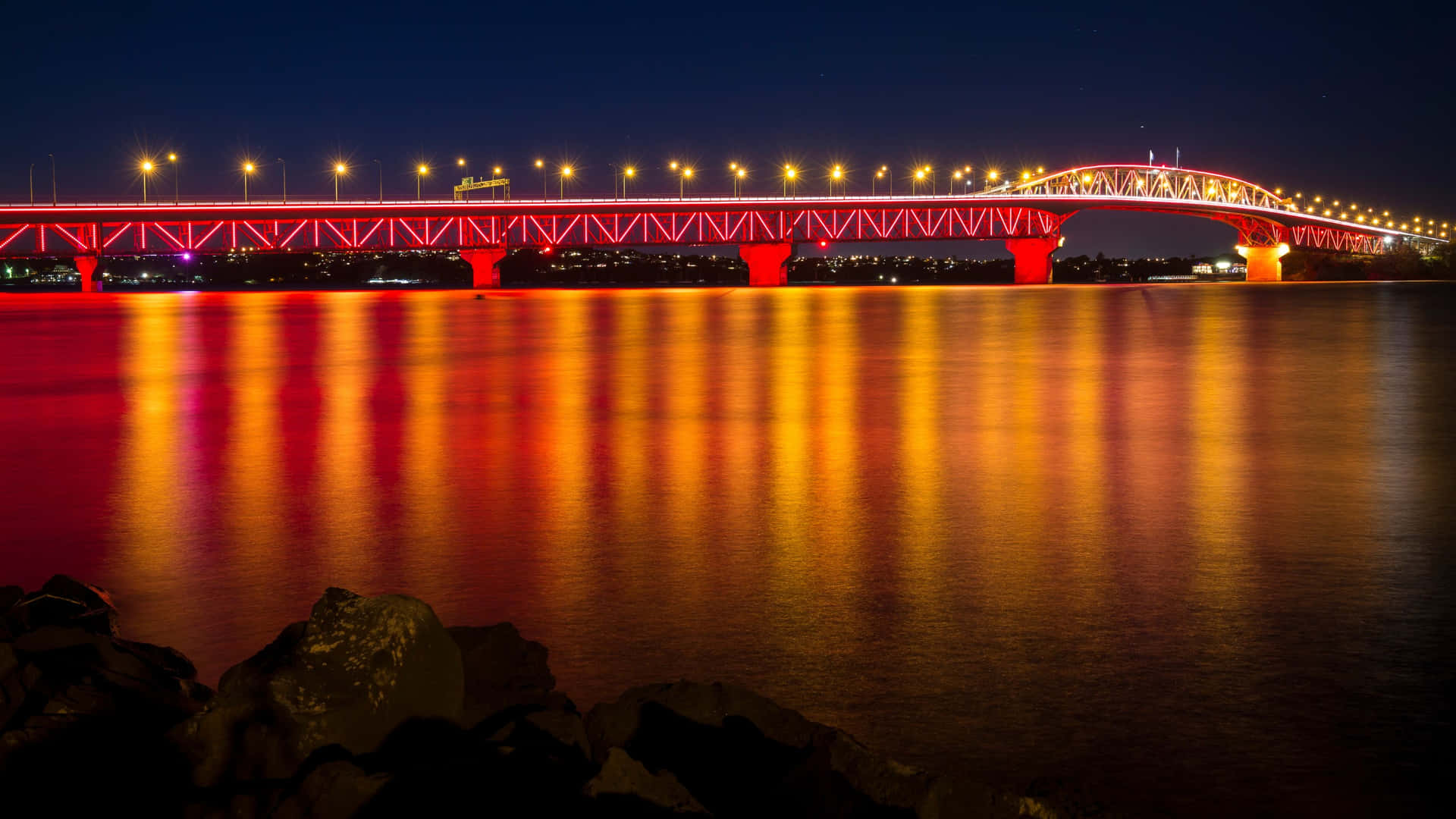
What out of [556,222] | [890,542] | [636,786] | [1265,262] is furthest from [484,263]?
[636,786]

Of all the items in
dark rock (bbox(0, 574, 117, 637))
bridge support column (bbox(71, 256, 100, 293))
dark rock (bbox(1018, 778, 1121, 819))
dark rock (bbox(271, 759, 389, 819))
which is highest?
bridge support column (bbox(71, 256, 100, 293))

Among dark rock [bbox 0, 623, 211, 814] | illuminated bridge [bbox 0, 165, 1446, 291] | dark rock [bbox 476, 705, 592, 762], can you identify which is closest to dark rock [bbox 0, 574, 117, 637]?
dark rock [bbox 0, 623, 211, 814]

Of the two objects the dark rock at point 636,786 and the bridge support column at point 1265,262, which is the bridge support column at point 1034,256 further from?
the dark rock at point 636,786

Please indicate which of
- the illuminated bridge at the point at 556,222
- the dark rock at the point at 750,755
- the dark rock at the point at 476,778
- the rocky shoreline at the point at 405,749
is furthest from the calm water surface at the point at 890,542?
the illuminated bridge at the point at 556,222

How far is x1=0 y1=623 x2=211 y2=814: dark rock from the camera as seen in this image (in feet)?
12.8

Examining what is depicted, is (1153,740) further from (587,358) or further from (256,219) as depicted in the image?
(256,219)

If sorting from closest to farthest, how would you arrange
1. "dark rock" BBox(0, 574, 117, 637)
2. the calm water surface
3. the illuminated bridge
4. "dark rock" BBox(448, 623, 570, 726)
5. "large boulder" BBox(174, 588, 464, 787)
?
"large boulder" BBox(174, 588, 464, 787) → "dark rock" BBox(448, 623, 570, 726) → the calm water surface → "dark rock" BBox(0, 574, 117, 637) → the illuminated bridge

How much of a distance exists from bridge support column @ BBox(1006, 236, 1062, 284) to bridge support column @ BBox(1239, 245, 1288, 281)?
31.0m

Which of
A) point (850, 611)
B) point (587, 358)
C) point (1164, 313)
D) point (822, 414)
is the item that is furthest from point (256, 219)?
point (850, 611)

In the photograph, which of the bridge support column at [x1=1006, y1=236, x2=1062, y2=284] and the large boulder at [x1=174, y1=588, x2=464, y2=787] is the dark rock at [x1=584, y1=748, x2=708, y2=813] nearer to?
the large boulder at [x1=174, y1=588, x2=464, y2=787]

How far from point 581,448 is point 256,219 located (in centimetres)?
11250

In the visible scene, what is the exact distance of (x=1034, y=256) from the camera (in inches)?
5379

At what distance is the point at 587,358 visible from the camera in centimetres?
2408

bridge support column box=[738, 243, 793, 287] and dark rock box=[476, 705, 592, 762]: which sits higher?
bridge support column box=[738, 243, 793, 287]
